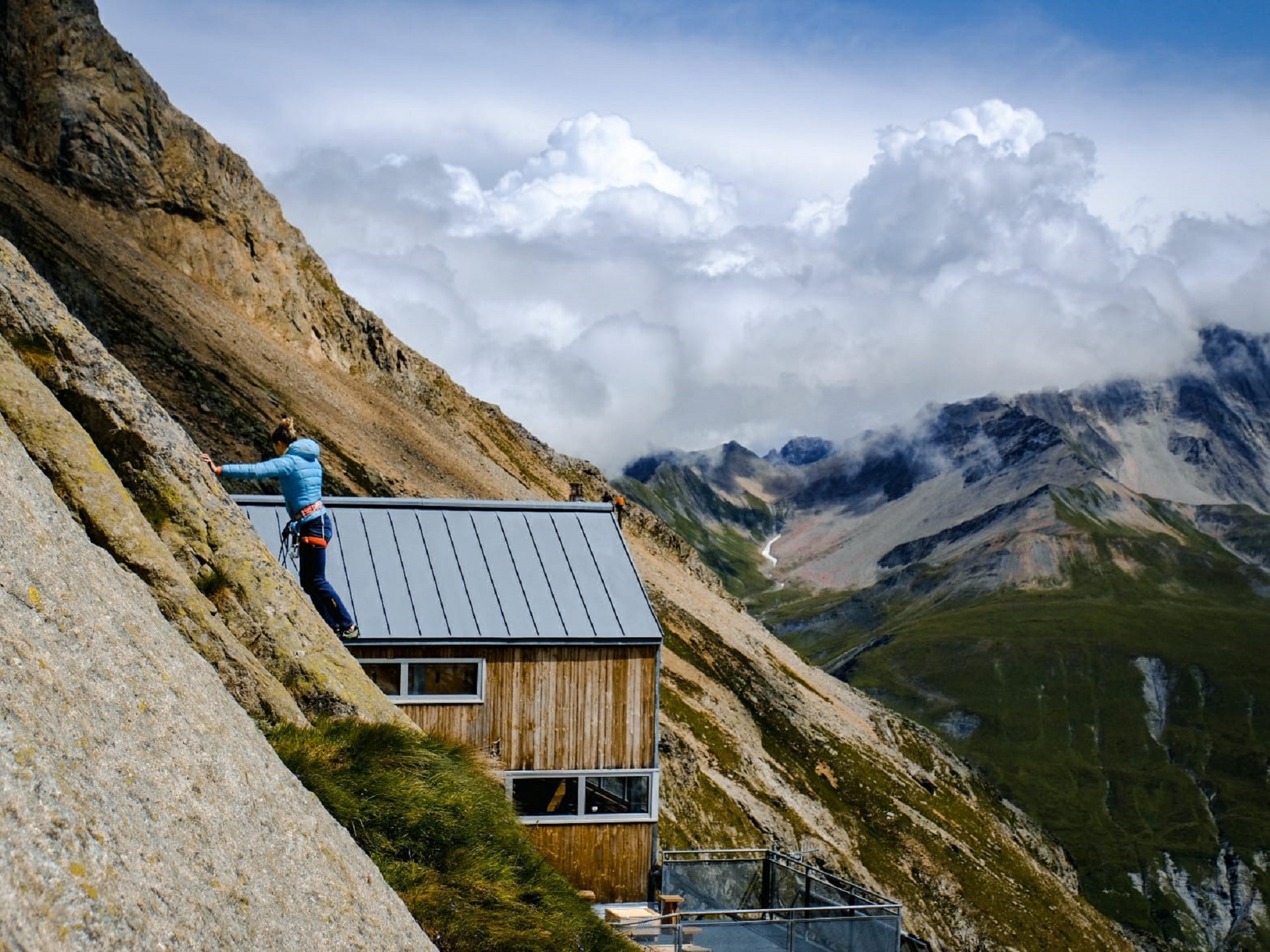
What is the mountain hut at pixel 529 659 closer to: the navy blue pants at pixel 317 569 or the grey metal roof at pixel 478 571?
the grey metal roof at pixel 478 571

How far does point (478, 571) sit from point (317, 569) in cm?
608

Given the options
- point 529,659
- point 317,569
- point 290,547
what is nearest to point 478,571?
point 529,659

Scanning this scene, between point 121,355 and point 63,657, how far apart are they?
229 feet

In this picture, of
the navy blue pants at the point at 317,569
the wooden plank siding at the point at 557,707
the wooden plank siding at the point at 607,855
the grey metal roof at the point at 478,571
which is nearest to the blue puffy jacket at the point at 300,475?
the navy blue pants at the point at 317,569

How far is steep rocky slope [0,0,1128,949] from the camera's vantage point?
2995 inches

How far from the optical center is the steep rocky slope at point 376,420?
76.1 m

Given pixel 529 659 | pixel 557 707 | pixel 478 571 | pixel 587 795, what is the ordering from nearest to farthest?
pixel 529 659, pixel 557 707, pixel 587 795, pixel 478 571

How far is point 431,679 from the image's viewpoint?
2356cm

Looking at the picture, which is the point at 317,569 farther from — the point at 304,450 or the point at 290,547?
the point at 290,547

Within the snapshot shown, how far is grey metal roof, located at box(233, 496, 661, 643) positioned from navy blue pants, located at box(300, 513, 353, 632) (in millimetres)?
3516

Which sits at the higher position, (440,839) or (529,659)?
(529,659)

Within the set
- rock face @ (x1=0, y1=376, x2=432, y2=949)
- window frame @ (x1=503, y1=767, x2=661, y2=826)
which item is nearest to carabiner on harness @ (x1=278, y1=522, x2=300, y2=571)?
window frame @ (x1=503, y1=767, x2=661, y2=826)

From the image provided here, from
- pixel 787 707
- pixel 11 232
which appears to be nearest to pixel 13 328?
pixel 11 232

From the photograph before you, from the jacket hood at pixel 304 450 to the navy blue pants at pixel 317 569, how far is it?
2.93 feet
